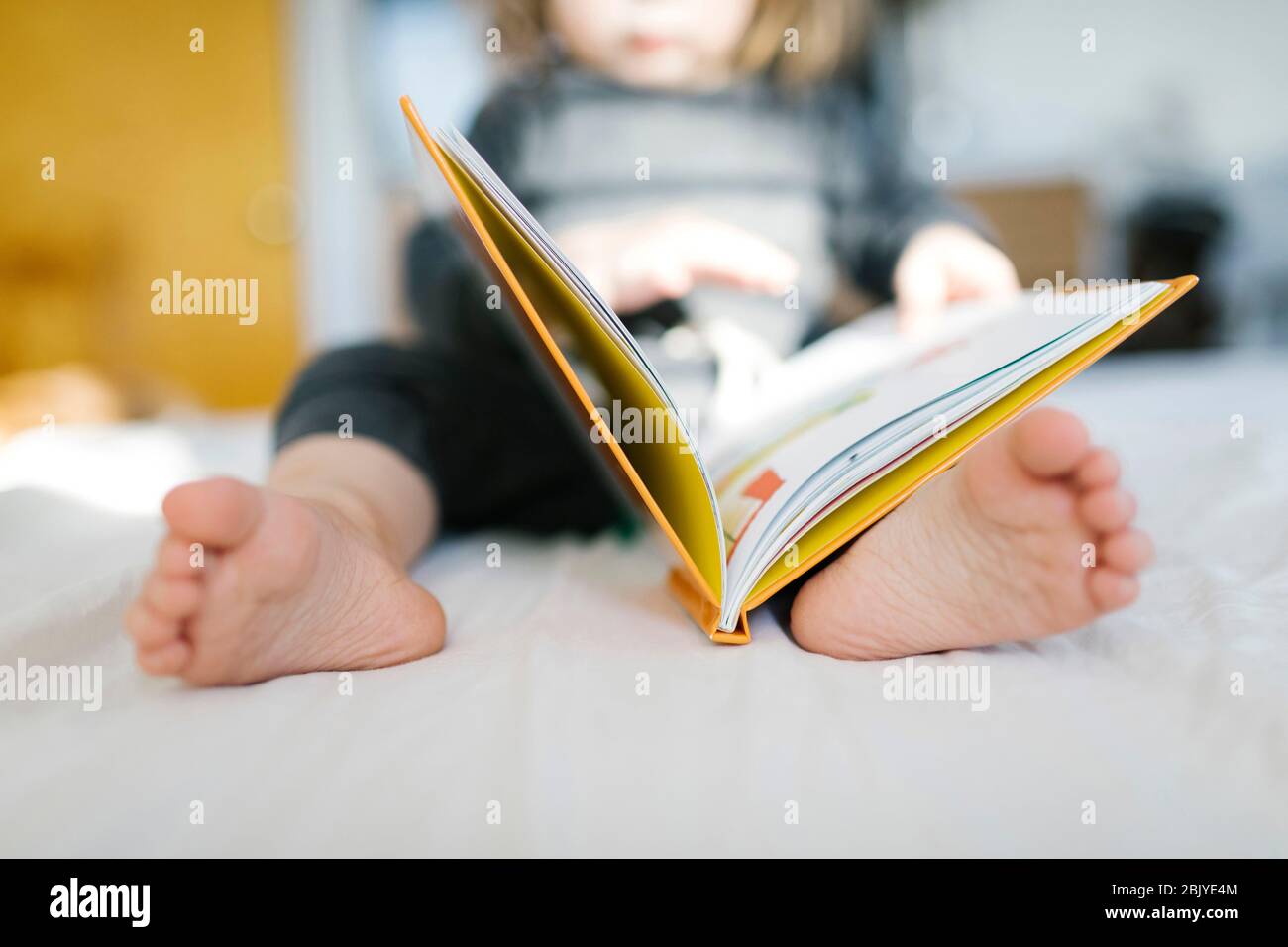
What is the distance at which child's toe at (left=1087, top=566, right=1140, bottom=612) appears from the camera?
1.33 ft

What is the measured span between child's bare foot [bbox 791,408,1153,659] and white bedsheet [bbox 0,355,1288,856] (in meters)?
0.02

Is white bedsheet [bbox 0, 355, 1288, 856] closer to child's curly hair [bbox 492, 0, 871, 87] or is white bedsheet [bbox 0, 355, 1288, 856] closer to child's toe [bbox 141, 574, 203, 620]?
child's toe [bbox 141, 574, 203, 620]

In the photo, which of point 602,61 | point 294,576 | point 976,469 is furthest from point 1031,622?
point 602,61

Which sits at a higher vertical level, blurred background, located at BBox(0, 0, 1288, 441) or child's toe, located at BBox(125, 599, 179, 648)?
blurred background, located at BBox(0, 0, 1288, 441)

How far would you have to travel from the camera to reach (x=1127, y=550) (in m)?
0.40

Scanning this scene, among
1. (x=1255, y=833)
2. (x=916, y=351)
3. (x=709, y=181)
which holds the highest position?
(x=709, y=181)

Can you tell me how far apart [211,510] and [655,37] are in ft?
3.01

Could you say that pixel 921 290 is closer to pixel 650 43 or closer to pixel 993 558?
pixel 993 558

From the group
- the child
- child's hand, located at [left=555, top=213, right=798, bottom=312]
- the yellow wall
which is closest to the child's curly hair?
the child

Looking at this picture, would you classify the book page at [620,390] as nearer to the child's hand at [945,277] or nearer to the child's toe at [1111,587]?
the child's toe at [1111,587]

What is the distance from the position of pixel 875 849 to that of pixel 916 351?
0.40 metres
